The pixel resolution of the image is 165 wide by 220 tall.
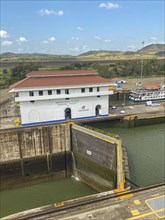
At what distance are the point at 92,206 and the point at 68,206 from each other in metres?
1.49

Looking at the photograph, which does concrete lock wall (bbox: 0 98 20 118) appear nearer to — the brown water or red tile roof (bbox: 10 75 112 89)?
red tile roof (bbox: 10 75 112 89)

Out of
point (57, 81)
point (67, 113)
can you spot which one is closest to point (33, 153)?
point (67, 113)

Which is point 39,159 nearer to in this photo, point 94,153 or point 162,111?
point 94,153

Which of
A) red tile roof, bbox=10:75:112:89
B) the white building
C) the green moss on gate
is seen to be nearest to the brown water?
the green moss on gate

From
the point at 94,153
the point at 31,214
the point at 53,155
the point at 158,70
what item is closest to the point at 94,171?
the point at 94,153

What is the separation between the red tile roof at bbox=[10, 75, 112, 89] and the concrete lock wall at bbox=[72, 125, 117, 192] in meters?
6.60

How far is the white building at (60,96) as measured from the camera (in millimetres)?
24547

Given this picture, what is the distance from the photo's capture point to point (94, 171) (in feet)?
65.4

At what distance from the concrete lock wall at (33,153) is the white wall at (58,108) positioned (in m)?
4.16

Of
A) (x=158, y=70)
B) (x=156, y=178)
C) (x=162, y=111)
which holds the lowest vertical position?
(x=156, y=178)

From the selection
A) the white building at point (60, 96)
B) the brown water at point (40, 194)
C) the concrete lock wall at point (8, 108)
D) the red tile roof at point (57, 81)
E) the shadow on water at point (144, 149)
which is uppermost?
the red tile roof at point (57, 81)

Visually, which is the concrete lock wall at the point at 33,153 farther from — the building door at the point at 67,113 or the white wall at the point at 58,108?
the building door at the point at 67,113

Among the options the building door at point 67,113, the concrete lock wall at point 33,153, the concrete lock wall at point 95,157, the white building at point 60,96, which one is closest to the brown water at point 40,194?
the concrete lock wall at point 33,153

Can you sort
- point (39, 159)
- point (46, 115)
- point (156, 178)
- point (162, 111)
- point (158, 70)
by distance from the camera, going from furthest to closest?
point (158, 70) < point (162, 111) < point (46, 115) < point (39, 159) < point (156, 178)
